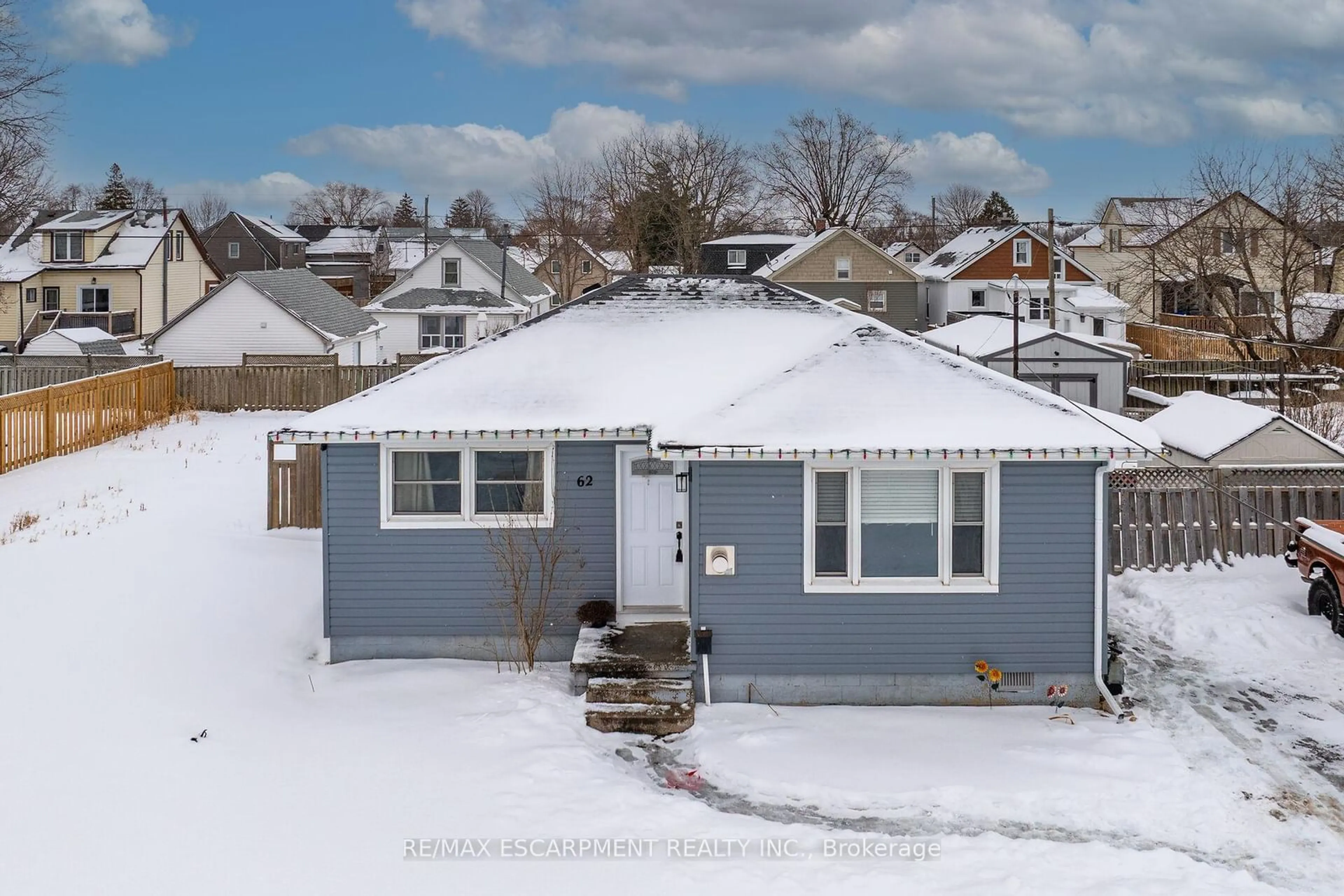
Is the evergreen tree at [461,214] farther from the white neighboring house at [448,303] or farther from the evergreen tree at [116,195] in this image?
the white neighboring house at [448,303]

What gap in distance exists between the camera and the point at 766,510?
1111 centimetres

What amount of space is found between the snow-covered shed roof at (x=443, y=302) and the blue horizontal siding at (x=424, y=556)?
30.8 meters

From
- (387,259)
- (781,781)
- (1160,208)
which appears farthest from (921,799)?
(387,259)

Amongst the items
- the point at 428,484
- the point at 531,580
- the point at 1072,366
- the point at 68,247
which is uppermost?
the point at 68,247

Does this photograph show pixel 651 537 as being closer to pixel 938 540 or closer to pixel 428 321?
pixel 938 540

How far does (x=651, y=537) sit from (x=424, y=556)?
7.68ft

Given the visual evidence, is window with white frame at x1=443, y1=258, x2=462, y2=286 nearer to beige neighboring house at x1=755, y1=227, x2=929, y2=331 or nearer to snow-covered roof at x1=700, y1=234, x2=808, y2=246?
beige neighboring house at x1=755, y1=227, x2=929, y2=331

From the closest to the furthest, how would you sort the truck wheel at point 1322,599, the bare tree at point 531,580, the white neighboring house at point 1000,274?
the bare tree at point 531,580 → the truck wheel at point 1322,599 → the white neighboring house at point 1000,274

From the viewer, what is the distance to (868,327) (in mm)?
12984

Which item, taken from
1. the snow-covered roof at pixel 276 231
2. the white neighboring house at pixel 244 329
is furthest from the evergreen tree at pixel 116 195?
the white neighboring house at pixel 244 329

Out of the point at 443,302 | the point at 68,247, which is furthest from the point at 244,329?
the point at 68,247

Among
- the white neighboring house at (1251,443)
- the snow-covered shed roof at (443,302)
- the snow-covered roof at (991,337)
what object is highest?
the snow-covered shed roof at (443,302)

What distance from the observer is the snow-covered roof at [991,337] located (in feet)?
106

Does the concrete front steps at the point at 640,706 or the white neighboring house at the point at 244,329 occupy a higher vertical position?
the white neighboring house at the point at 244,329
